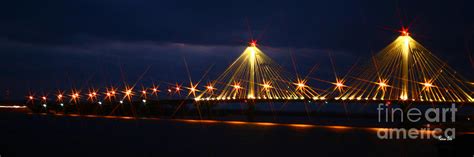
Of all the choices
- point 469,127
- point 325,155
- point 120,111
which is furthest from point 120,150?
point 120,111

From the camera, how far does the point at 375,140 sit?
48.5 metres

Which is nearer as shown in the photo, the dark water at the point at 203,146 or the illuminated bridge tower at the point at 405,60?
the dark water at the point at 203,146

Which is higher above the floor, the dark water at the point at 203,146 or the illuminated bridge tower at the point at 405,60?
the illuminated bridge tower at the point at 405,60

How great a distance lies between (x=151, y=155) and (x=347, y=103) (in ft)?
97.8

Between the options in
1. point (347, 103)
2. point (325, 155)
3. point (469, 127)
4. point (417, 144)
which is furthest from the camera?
point (347, 103)

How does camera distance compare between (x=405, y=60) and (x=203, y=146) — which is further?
(x=405, y=60)

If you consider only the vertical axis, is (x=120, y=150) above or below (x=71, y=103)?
below

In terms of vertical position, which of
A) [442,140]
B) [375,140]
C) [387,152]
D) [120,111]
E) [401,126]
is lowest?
[442,140]

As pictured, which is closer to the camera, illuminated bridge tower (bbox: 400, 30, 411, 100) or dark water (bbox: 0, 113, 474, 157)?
dark water (bbox: 0, 113, 474, 157)

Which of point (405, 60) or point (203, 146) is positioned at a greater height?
point (405, 60)

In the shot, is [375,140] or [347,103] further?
[347,103]

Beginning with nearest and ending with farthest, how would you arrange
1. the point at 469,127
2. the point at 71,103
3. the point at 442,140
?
the point at 442,140, the point at 469,127, the point at 71,103

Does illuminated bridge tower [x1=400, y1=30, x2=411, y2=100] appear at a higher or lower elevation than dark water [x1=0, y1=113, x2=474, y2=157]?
higher

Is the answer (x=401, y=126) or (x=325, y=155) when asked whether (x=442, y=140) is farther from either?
(x=401, y=126)
